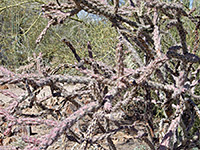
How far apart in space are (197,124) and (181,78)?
180cm

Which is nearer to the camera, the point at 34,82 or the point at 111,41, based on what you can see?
the point at 34,82

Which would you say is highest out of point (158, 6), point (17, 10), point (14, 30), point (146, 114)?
point (17, 10)

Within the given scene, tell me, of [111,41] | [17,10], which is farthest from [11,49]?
[111,41]

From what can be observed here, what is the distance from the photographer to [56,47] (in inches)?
224

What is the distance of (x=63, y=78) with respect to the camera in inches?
27.2

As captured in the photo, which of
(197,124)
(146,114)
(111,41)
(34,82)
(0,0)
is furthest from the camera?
(0,0)

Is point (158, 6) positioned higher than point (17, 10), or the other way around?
point (17, 10)

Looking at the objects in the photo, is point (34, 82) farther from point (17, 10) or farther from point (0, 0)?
point (17, 10)

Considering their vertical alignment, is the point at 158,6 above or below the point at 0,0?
below

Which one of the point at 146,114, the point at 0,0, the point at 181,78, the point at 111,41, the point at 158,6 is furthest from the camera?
the point at 0,0

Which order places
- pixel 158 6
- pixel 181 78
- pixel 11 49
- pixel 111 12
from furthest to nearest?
1. pixel 11 49
2. pixel 181 78
3. pixel 111 12
4. pixel 158 6

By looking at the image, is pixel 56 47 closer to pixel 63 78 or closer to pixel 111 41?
pixel 111 41

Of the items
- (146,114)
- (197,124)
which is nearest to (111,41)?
(197,124)

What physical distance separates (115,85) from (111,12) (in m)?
0.31
